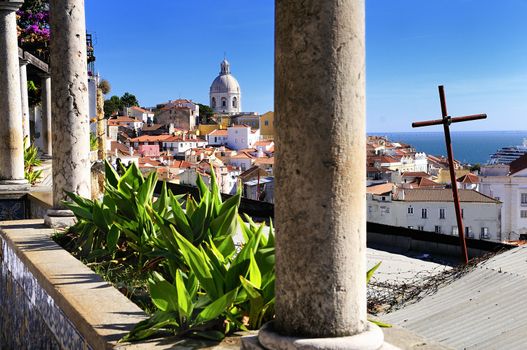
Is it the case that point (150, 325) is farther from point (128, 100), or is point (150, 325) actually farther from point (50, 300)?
point (128, 100)

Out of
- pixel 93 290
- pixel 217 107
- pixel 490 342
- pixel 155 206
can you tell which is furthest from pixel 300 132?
pixel 217 107

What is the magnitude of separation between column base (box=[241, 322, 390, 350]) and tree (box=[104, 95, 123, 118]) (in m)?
83.8

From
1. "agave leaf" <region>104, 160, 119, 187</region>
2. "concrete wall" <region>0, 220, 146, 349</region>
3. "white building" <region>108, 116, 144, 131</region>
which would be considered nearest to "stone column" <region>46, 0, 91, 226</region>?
"concrete wall" <region>0, 220, 146, 349</region>

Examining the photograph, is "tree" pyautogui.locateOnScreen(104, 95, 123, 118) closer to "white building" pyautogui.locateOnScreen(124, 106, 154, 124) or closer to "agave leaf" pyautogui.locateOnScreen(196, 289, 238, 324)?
"white building" pyautogui.locateOnScreen(124, 106, 154, 124)

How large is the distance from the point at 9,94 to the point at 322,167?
708 cm

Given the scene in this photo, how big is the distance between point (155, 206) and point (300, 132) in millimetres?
2874

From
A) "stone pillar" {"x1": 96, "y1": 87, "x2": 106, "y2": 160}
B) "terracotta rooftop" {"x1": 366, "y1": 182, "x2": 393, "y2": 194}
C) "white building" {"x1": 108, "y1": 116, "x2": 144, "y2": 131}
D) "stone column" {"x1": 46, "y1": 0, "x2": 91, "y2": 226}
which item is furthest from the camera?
"white building" {"x1": 108, "y1": 116, "x2": 144, "y2": 131}

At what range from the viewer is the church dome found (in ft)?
538

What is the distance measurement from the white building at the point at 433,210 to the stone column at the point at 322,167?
4988cm

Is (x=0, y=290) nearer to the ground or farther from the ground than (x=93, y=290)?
nearer to the ground

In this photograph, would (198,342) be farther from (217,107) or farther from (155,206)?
(217,107)

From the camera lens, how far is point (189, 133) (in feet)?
376

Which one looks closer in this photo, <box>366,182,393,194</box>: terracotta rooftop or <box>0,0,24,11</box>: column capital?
<box>0,0,24,11</box>: column capital

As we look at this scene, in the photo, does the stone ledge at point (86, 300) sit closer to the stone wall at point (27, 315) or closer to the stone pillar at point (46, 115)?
the stone wall at point (27, 315)
